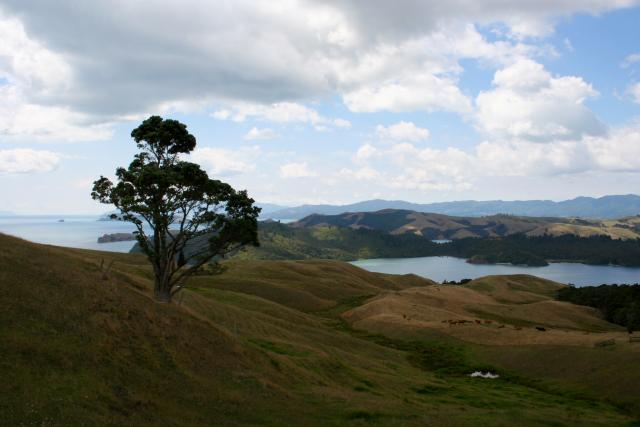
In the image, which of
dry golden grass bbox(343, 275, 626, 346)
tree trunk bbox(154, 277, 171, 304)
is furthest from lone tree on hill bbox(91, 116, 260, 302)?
dry golden grass bbox(343, 275, 626, 346)

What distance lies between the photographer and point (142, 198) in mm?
41438

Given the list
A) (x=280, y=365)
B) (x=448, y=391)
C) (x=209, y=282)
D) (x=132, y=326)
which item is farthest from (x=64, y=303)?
(x=209, y=282)

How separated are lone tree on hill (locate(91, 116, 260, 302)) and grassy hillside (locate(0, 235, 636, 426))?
193 inches

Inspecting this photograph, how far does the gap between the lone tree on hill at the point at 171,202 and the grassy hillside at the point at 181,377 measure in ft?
16.1

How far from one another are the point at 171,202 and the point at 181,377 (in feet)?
58.7

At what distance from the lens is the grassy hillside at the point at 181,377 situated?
21.6m

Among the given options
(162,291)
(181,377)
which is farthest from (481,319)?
(181,377)

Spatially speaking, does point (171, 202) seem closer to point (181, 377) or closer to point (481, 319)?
point (181, 377)

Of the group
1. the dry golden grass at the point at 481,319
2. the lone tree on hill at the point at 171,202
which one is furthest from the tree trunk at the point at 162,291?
the dry golden grass at the point at 481,319

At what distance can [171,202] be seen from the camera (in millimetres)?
41719

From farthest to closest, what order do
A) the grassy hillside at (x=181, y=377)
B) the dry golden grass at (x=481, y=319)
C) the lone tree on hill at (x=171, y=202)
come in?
the dry golden grass at (x=481, y=319), the lone tree on hill at (x=171, y=202), the grassy hillside at (x=181, y=377)

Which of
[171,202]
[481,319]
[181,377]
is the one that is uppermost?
[171,202]

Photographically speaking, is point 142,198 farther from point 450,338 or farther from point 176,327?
point 450,338

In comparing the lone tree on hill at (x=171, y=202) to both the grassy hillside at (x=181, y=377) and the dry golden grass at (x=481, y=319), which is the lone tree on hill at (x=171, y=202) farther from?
the dry golden grass at (x=481, y=319)
